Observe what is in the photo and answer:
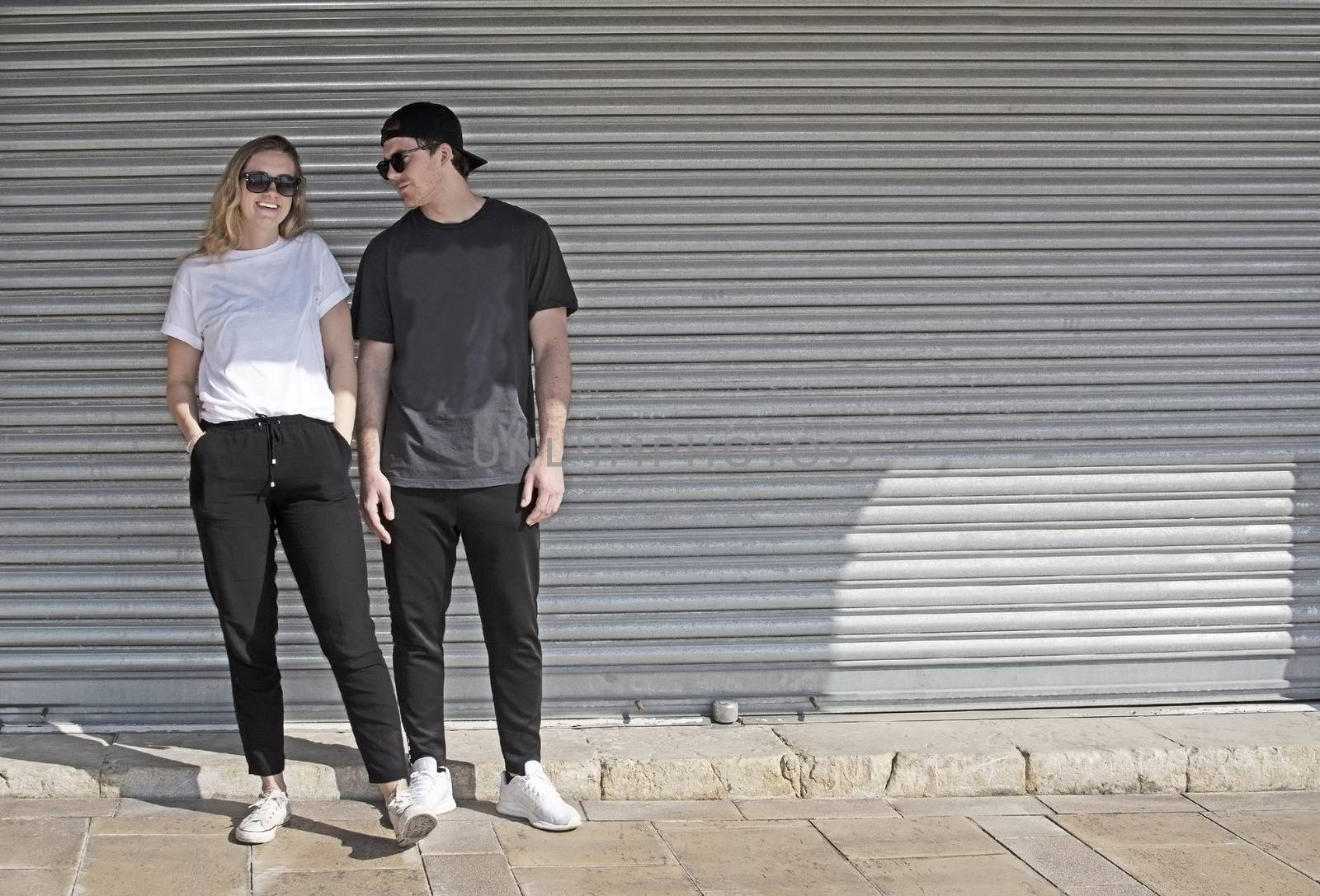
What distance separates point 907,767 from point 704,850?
930 millimetres

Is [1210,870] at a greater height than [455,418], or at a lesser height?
lesser

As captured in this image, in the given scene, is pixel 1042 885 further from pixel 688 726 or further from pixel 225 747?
pixel 225 747

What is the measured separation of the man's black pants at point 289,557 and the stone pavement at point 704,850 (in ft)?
1.00

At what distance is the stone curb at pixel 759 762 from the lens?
4422 mm

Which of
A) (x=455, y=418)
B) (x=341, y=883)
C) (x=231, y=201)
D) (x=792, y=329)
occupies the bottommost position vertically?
(x=341, y=883)

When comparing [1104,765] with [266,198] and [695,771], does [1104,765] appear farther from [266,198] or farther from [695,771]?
[266,198]

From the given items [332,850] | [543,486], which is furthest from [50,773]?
[543,486]

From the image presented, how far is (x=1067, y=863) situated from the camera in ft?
13.0

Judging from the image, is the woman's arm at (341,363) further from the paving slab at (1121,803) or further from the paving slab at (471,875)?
the paving slab at (1121,803)

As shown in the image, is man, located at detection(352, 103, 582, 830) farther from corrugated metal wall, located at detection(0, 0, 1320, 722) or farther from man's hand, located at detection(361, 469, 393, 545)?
corrugated metal wall, located at detection(0, 0, 1320, 722)

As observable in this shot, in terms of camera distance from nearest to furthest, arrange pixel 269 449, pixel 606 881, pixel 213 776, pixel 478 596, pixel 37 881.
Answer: pixel 37 881, pixel 606 881, pixel 269 449, pixel 478 596, pixel 213 776

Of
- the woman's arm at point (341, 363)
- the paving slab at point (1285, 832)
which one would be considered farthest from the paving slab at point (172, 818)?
the paving slab at point (1285, 832)

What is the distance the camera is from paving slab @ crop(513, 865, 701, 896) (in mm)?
3680

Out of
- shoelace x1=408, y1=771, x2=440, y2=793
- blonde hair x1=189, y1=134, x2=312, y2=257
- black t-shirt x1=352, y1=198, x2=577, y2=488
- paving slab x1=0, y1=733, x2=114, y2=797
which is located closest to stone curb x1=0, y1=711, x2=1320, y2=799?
paving slab x1=0, y1=733, x2=114, y2=797
